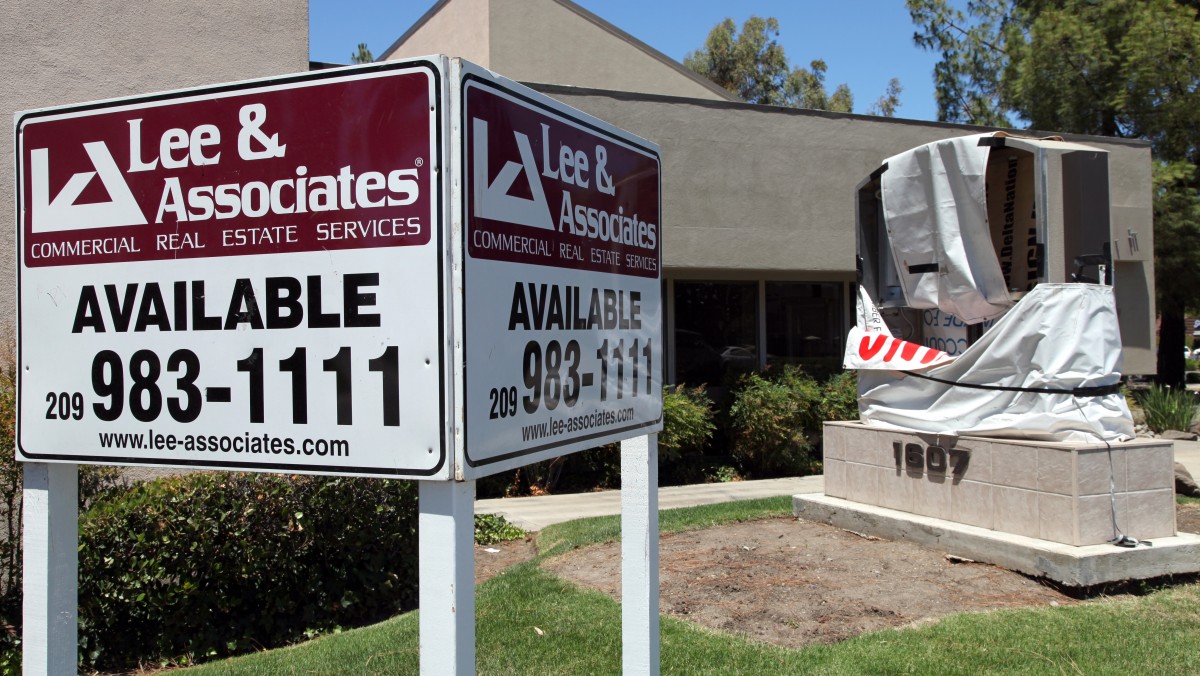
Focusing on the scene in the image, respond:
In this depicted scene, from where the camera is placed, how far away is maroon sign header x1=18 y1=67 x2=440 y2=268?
2332mm

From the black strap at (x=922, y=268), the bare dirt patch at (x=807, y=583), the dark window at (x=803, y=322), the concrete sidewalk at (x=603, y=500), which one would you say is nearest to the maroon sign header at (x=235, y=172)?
the bare dirt patch at (x=807, y=583)

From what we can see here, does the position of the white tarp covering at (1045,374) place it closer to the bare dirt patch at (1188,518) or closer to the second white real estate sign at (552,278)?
the bare dirt patch at (1188,518)

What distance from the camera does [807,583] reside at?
20.4 feet

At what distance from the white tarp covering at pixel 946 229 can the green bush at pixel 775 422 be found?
5236 millimetres

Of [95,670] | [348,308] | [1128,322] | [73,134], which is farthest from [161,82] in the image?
[1128,322]

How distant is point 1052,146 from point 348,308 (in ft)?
21.6

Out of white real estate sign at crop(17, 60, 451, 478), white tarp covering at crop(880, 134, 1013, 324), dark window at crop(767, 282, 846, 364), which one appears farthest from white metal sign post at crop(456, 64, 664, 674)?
dark window at crop(767, 282, 846, 364)

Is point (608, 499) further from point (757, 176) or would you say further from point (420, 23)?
point (420, 23)

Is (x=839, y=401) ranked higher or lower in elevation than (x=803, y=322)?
lower

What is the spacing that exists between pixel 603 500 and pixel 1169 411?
10.4m

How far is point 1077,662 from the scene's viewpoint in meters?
4.75

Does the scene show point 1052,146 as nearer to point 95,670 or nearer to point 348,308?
point 348,308

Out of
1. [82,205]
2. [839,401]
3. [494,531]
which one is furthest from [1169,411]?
[82,205]

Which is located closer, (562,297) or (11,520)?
(562,297)
